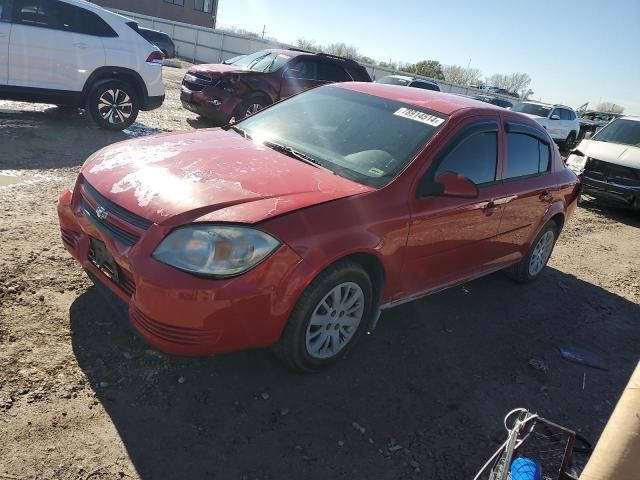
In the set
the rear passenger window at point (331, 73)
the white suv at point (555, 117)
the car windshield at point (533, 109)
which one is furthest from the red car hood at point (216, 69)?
the car windshield at point (533, 109)

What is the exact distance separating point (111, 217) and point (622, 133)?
10958mm

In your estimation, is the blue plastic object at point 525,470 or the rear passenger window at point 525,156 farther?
the rear passenger window at point 525,156

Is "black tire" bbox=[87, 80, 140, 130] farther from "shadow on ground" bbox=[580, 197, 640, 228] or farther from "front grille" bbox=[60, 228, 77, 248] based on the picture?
"shadow on ground" bbox=[580, 197, 640, 228]

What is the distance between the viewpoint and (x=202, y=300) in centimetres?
257

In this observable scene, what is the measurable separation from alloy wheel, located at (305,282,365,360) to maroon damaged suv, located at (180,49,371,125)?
270 inches

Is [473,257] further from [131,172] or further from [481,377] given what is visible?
[131,172]

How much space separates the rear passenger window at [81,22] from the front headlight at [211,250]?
6.57 metres

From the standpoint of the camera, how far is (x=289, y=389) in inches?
121

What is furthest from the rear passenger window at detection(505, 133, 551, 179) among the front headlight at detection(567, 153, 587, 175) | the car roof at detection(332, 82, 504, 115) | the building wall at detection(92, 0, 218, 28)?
the building wall at detection(92, 0, 218, 28)

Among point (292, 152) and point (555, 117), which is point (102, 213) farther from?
point (555, 117)

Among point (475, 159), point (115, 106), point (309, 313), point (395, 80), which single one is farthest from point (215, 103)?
point (395, 80)

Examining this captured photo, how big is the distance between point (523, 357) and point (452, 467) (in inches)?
61.3

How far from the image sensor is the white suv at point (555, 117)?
1723 centimetres

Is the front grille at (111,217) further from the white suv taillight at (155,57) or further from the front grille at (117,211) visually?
the white suv taillight at (155,57)
